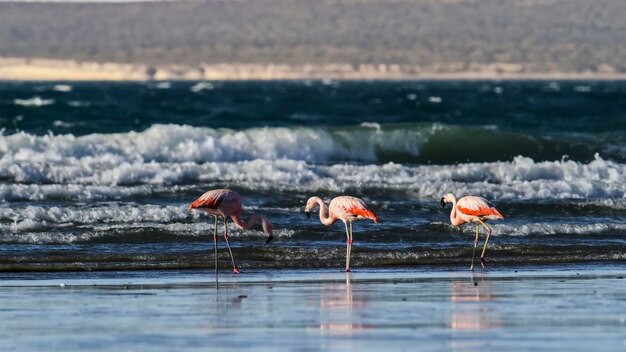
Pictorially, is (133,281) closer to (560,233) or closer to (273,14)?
(560,233)

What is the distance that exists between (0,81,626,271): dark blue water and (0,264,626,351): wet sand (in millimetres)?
1818

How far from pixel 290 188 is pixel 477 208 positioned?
22.4 feet

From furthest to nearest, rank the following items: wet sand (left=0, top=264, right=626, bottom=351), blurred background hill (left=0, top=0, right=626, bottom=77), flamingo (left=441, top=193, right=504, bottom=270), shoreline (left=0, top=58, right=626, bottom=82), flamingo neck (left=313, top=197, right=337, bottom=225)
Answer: blurred background hill (left=0, top=0, right=626, bottom=77)
shoreline (left=0, top=58, right=626, bottom=82)
flamingo neck (left=313, top=197, right=337, bottom=225)
flamingo (left=441, top=193, right=504, bottom=270)
wet sand (left=0, top=264, right=626, bottom=351)

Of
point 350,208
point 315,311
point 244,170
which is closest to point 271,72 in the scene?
point 244,170

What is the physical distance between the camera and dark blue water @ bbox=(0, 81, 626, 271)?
17.6 m

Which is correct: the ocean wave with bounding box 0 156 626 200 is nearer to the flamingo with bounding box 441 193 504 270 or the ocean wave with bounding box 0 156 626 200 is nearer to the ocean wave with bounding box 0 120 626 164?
the ocean wave with bounding box 0 120 626 164


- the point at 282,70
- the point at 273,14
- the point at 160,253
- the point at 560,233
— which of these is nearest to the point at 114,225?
the point at 160,253

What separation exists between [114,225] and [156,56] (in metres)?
149

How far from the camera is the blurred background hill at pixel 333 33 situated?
164 m

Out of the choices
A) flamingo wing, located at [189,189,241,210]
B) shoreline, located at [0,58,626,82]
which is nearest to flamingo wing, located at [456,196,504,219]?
flamingo wing, located at [189,189,241,210]

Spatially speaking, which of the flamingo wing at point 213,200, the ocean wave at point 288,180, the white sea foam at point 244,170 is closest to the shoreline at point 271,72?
the white sea foam at point 244,170

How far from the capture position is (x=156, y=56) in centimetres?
16625

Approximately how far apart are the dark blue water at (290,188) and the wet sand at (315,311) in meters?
1.82

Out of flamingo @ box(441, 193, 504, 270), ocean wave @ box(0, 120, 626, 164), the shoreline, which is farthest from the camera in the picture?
the shoreline
